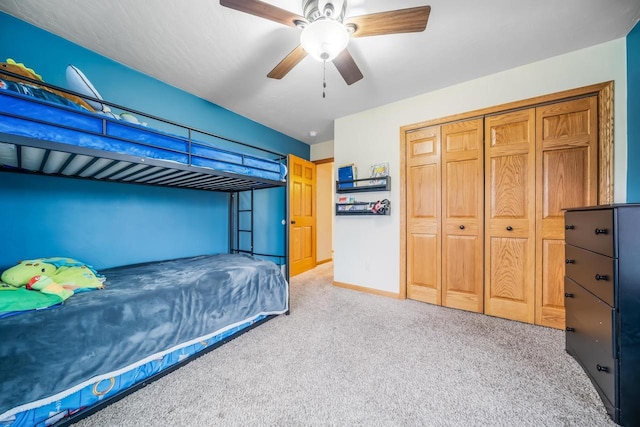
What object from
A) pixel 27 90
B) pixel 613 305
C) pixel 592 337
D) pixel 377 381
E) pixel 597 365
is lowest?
pixel 377 381

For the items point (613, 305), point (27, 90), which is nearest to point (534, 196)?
point (613, 305)

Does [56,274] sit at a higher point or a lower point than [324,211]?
lower

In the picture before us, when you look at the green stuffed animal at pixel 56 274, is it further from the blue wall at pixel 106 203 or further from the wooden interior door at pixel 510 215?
the wooden interior door at pixel 510 215

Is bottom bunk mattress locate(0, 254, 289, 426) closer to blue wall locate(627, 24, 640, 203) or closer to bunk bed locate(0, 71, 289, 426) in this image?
bunk bed locate(0, 71, 289, 426)

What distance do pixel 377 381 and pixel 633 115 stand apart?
285cm

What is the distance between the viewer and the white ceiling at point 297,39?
1590 mm

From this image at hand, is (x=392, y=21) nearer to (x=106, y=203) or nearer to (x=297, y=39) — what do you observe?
(x=297, y=39)

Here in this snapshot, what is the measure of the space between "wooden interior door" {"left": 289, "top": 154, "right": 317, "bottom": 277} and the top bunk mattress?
1.91 meters

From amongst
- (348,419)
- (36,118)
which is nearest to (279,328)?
(348,419)

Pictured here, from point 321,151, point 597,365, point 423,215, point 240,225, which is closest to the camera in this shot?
point 597,365

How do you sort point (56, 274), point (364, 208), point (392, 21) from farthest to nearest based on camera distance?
point (364, 208), point (56, 274), point (392, 21)

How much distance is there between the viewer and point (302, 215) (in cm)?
424

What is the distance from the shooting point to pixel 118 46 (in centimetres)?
194

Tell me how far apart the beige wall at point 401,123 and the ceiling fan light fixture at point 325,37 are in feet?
5.97
